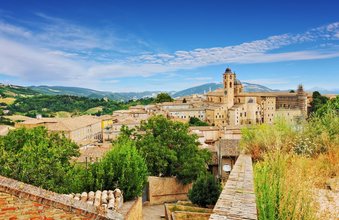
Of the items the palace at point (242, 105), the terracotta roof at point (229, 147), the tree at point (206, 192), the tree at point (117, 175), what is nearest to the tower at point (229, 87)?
the palace at point (242, 105)

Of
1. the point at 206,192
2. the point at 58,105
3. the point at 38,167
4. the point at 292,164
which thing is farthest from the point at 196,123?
the point at 58,105

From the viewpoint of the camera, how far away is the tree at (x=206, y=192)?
13.1 meters

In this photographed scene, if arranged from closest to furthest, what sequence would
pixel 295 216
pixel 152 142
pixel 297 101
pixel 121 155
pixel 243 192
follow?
pixel 295 216 < pixel 243 192 < pixel 121 155 < pixel 152 142 < pixel 297 101

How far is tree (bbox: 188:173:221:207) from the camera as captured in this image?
43.0ft

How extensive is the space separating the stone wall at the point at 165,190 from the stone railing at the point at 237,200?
11792 mm

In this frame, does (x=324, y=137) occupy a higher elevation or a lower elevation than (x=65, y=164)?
higher

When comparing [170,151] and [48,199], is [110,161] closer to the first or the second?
[170,151]

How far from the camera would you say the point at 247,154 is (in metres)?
9.73

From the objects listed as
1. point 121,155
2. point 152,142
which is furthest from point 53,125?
point 121,155

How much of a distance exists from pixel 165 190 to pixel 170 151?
2371mm

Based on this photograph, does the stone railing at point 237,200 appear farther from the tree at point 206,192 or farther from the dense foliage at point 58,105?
the dense foliage at point 58,105

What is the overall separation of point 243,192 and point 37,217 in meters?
3.17

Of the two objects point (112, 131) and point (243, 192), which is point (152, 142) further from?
point (112, 131)

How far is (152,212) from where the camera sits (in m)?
16.0
